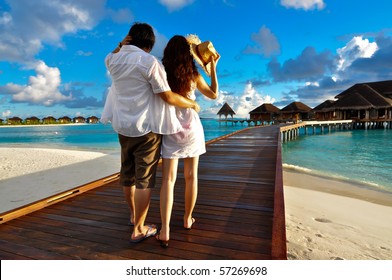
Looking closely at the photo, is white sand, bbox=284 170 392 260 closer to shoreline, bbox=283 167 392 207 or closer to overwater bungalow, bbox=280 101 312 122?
shoreline, bbox=283 167 392 207

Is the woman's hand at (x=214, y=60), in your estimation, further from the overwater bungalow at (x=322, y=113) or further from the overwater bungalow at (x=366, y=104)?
the overwater bungalow at (x=322, y=113)

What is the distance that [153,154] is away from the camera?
171 centimetres

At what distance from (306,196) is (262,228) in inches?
149

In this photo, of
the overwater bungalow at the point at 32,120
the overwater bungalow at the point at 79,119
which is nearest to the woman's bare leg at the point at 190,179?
the overwater bungalow at the point at 32,120

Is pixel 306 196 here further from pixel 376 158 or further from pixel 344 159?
pixel 376 158

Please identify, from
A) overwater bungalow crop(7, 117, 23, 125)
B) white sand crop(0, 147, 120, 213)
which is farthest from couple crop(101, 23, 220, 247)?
overwater bungalow crop(7, 117, 23, 125)

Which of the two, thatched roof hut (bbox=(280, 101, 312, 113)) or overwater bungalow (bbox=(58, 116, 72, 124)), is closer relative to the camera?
thatched roof hut (bbox=(280, 101, 312, 113))

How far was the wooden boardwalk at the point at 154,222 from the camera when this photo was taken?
1.75 meters

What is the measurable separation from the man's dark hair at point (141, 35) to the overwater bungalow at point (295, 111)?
43.4m

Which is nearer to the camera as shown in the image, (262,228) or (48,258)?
(48,258)

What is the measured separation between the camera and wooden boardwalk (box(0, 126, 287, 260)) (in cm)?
175

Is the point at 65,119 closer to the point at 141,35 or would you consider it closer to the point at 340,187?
the point at 340,187

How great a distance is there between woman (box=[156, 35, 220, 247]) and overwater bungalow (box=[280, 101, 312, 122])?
141 ft
